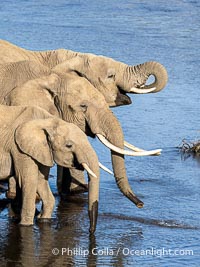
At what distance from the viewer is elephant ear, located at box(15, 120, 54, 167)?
14.2 m

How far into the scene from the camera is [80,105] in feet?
49.1

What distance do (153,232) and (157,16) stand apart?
17874mm

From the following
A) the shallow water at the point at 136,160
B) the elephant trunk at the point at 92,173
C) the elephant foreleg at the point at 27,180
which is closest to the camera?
the shallow water at the point at 136,160

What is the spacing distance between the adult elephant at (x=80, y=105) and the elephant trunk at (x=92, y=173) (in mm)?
774

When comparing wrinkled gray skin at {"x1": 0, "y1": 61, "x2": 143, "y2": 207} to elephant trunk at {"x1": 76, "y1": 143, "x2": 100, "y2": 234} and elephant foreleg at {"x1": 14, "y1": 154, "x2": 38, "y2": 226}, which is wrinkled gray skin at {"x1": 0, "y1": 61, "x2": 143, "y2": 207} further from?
elephant foreleg at {"x1": 14, "y1": 154, "x2": 38, "y2": 226}

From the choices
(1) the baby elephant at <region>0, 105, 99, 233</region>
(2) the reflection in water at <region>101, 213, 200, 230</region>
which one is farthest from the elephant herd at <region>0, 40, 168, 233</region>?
(2) the reflection in water at <region>101, 213, 200, 230</region>

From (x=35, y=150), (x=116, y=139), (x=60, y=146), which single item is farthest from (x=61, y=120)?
(x=116, y=139)

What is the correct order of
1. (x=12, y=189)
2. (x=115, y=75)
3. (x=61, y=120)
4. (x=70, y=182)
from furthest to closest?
→ (x=70, y=182) < (x=115, y=75) < (x=12, y=189) < (x=61, y=120)

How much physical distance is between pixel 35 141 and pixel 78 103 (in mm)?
984

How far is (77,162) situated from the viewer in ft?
46.3

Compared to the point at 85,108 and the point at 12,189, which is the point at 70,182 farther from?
the point at 85,108

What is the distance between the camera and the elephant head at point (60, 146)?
1399cm

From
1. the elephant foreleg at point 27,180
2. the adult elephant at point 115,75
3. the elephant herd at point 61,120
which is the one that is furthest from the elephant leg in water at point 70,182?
the elephant foreleg at point 27,180

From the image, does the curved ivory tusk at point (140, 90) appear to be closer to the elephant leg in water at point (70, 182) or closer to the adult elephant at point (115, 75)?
the adult elephant at point (115, 75)
